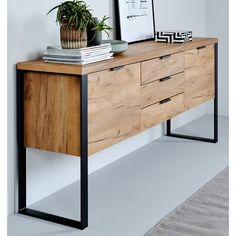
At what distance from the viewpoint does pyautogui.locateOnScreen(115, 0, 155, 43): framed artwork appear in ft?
9.94

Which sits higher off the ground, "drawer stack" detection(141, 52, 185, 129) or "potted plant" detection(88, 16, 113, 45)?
"potted plant" detection(88, 16, 113, 45)

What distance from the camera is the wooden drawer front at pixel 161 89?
2633 millimetres

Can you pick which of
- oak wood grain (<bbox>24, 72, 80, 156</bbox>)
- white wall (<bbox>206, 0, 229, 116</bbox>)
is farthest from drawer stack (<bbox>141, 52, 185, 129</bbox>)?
white wall (<bbox>206, 0, 229, 116</bbox>)

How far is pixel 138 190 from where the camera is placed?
260 cm

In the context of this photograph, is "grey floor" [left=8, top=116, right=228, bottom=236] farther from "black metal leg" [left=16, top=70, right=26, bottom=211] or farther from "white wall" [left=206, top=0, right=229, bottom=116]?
"white wall" [left=206, top=0, right=229, bottom=116]

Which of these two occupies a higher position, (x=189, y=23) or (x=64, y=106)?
(x=189, y=23)

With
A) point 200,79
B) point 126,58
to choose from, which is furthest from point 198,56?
point 126,58

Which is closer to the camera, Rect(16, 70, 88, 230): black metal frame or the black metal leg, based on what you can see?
Rect(16, 70, 88, 230): black metal frame

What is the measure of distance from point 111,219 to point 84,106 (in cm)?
59

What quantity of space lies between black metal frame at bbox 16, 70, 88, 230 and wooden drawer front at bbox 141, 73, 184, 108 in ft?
2.07

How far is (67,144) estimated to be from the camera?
2109mm
